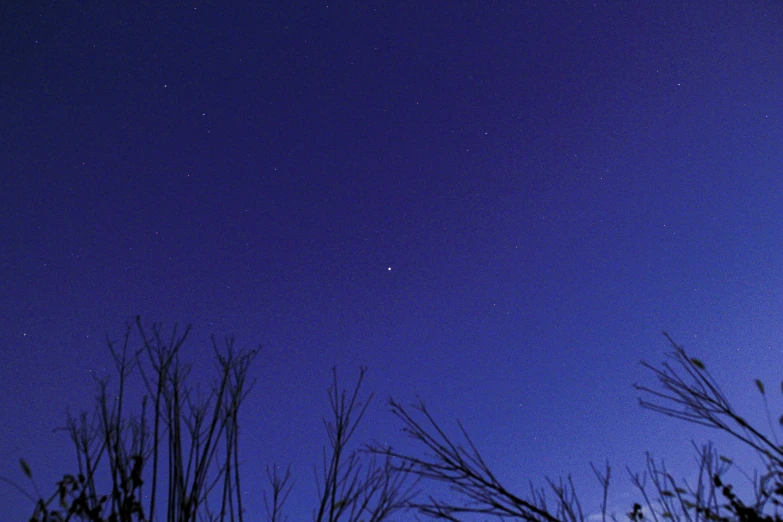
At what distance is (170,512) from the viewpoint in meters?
1.71

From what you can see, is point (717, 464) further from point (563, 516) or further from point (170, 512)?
point (170, 512)

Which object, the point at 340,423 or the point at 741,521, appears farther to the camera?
the point at 340,423

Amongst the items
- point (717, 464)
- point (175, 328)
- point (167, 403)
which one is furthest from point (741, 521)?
point (175, 328)

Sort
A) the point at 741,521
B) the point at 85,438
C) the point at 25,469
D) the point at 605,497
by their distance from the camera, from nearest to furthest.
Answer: the point at 741,521 → the point at 25,469 → the point at 85,438 → the point at 605,497

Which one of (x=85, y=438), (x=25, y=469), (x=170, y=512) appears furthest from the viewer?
(x=85, y=438)

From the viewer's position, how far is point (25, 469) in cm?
151

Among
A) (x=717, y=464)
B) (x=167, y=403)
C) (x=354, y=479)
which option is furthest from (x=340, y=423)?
(x=717, y=464)

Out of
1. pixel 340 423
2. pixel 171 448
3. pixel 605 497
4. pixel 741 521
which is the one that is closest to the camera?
pixel 741 521

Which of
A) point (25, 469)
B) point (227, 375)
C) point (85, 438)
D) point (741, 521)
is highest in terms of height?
point (227, 375)

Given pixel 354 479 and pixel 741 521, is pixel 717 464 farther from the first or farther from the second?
pixel 354 479

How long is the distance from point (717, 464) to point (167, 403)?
2322 mm

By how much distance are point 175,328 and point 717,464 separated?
96.6 inches

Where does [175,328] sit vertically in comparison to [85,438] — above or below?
above

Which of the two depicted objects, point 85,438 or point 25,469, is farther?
point 85,438
